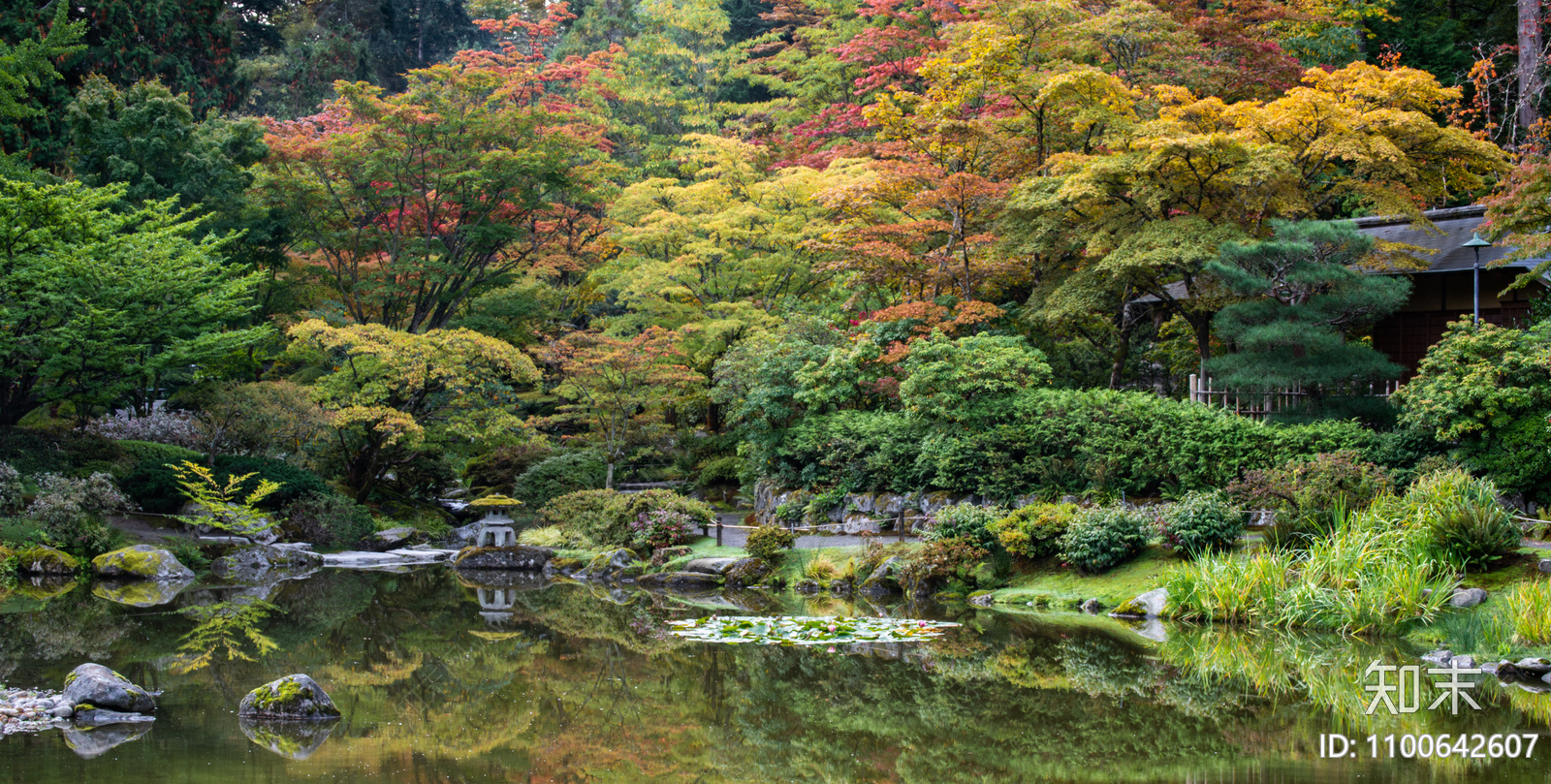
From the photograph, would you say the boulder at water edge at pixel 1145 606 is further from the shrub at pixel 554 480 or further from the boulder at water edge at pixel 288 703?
the shrub at pixel 554 480

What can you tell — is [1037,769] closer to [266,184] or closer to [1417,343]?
[1417,343]

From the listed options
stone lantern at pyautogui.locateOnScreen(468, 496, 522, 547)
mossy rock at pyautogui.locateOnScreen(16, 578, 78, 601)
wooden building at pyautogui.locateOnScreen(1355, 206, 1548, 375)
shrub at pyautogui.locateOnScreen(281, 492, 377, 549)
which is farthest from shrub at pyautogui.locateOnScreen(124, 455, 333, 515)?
wooden building at pyautogui.locateOnScreen(1355, 206, 1548, 375)

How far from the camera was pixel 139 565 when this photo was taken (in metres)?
15.1

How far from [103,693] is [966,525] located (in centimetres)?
979

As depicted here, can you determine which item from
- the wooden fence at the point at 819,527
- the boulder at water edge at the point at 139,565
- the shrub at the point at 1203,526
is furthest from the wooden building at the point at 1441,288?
the boulder at water edge at the point at 139,565

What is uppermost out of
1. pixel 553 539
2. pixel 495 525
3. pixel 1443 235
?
pixel 1443 235

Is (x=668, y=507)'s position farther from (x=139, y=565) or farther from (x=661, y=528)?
(x=139, y=565)

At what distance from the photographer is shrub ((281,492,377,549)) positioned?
18281 mm

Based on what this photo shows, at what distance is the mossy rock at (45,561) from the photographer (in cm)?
1483

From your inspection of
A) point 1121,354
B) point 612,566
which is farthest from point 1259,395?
point 612,566

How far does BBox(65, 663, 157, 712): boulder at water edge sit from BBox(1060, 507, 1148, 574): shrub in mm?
9738

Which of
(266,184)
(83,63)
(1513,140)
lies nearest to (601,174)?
(266,184)

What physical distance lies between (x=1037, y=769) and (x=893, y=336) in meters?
12.9

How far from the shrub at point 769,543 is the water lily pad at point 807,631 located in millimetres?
3876
